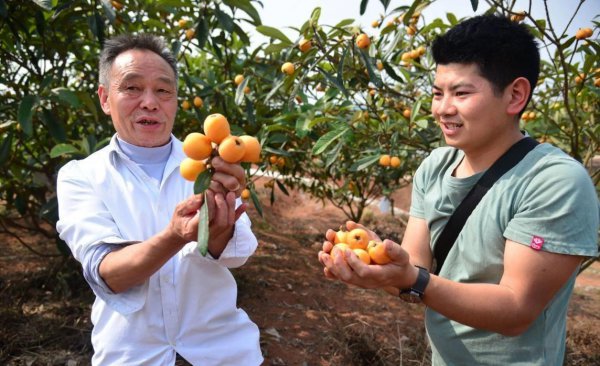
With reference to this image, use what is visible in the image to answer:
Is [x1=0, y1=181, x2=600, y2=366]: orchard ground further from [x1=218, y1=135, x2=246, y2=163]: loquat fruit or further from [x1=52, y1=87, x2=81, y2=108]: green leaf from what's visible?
[x1=218, y1=135, x2=246, y2=163]: loquat fruit

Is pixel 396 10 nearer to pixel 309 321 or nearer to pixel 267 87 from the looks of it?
Result: pixel 267 87

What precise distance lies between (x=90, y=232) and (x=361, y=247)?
0.66 meters

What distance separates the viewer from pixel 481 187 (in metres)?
1.09

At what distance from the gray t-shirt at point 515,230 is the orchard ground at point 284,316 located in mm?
1260

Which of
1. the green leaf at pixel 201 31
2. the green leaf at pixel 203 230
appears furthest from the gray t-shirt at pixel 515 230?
the green leaf at pixel 201 31

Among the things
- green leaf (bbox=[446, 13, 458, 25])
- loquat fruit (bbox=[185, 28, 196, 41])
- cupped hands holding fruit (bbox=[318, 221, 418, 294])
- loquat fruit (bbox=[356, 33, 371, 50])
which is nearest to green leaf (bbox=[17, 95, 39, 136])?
loquat fruit (bbox=[185, 28, 196, 41])

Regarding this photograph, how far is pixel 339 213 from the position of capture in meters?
7.03

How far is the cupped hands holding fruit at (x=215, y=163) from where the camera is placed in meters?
0.96

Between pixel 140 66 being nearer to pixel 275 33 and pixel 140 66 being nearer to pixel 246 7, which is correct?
pixel 275 33

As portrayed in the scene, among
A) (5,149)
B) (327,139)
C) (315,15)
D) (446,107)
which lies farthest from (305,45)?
(5,149)

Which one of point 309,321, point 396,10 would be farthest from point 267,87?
point 309,321

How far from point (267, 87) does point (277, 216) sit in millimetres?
4051

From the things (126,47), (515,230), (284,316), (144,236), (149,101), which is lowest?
(284,316)

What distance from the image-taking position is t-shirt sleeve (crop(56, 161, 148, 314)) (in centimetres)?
112
